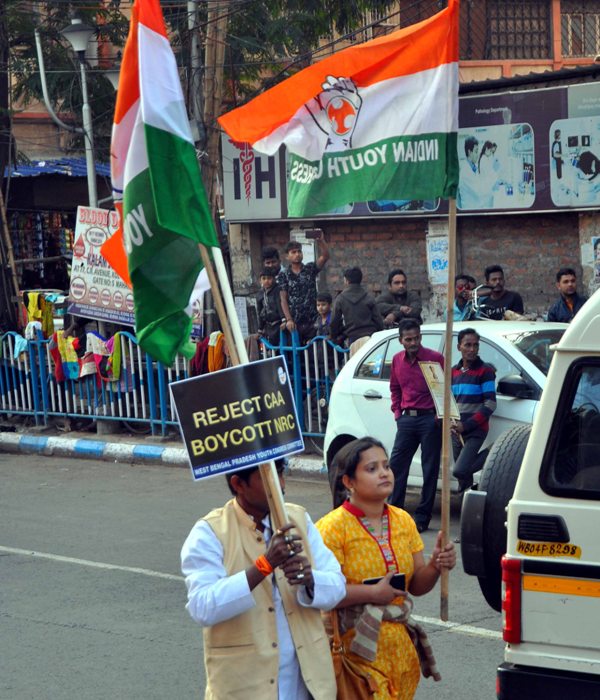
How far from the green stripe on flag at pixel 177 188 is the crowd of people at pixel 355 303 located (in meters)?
8.36

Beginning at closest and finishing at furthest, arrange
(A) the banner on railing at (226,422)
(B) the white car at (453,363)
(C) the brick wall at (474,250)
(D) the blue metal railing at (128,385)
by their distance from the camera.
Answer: (A) the banner on railing at (226,422) < (B) the white car at (453,363) < (D) the blue metal railing at (128,385) < (C) the brick wall at (474,250)

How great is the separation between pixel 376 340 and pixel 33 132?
2373 centimetres

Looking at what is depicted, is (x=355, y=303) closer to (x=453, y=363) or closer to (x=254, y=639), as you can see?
(x=453, y=363)

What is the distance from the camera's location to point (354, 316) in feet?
41.8

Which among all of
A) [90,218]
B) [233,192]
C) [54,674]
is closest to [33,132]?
[233,192]

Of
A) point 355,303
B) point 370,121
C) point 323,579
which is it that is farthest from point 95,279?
point 323,579

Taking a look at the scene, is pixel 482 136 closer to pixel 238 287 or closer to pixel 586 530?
pixel 238 287

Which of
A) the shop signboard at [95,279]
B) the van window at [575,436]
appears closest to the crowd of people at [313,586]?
the van window at [575,436]

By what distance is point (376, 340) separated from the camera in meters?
10.6

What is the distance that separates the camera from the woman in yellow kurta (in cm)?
425

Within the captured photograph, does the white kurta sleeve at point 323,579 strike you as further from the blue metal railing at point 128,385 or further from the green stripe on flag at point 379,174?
the blue metal railing at point 128,385

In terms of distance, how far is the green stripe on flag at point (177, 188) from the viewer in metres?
4.10

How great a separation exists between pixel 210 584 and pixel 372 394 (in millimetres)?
6698

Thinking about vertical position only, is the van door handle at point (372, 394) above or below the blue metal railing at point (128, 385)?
above
